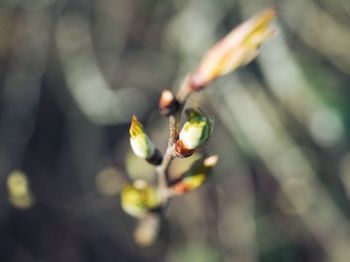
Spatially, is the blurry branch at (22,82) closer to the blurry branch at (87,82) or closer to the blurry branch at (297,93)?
the blurry branch at (87,82)

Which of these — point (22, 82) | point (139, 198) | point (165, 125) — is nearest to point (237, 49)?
point (139, 198)


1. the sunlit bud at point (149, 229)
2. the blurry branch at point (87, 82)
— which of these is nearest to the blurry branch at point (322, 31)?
the blurry branch at point (87, 82)

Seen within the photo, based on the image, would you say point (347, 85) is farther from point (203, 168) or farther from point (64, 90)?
point (203, 168)

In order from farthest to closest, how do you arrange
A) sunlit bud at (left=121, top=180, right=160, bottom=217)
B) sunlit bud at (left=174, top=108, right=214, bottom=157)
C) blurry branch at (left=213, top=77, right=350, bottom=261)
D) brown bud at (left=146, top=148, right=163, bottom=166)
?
blurry branch at (left=213, top=77, right=350, bottom=261) < sunlit bud at (left=121, top=180, right=160, bottom=217) < brown bud at (left=146, top=148, right=163, bottom=166) < sunlit bud at (left=174, top=108, right=214, bottom=157)

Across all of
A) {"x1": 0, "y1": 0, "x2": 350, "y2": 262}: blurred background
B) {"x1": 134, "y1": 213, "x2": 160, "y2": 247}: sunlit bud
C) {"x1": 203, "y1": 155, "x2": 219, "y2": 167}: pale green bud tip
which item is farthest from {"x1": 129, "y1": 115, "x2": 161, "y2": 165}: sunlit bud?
{"x1": 0, "y1": 0, "x2": 350, "y2": 262}: blurred background

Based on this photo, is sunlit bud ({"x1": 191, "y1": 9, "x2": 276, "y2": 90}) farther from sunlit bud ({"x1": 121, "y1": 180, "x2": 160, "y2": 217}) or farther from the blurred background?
the blurred background

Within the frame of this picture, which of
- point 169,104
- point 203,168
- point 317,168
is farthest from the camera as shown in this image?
point 317,168

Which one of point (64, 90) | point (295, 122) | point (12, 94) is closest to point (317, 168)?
point (295, 122)
